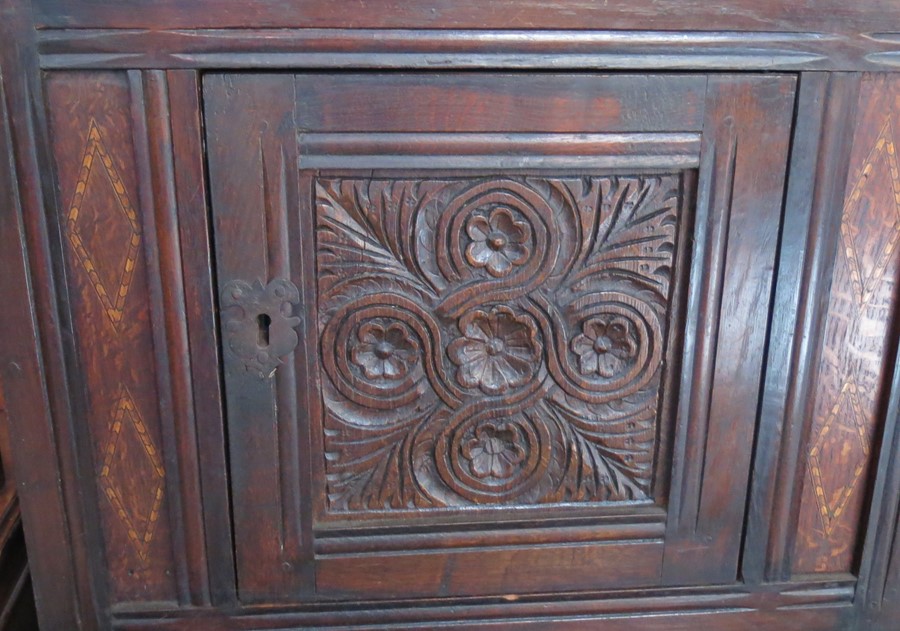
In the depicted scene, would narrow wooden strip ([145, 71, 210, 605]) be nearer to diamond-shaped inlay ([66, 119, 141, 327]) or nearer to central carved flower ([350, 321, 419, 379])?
diamond-shaped inlay ([66, 119, 141, 327])

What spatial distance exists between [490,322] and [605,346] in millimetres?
149

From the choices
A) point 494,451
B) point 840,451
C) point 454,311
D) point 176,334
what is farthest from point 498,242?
point 840,451

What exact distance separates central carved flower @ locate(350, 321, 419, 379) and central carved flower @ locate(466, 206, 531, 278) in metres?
0.13

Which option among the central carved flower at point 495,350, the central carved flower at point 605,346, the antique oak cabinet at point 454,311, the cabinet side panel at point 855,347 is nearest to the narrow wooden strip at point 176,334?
the antique oak cabinet at point 454,311

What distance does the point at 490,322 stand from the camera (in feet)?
3.14

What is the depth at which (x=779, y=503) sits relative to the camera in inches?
40.3

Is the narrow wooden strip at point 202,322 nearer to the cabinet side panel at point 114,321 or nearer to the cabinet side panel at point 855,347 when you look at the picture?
the cabinet side panel at point 114,321

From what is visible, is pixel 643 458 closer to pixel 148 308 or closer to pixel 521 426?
pixel 521 426

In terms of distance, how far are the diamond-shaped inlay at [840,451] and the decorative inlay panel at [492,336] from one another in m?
0.22

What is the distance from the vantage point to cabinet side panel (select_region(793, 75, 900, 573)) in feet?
2.98

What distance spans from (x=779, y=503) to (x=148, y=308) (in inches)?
33.0

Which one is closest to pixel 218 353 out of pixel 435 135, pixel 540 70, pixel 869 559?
pixel 435 135

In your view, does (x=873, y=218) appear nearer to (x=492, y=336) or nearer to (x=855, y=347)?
(x=855, y=347)

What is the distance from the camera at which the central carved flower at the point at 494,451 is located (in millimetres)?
995
